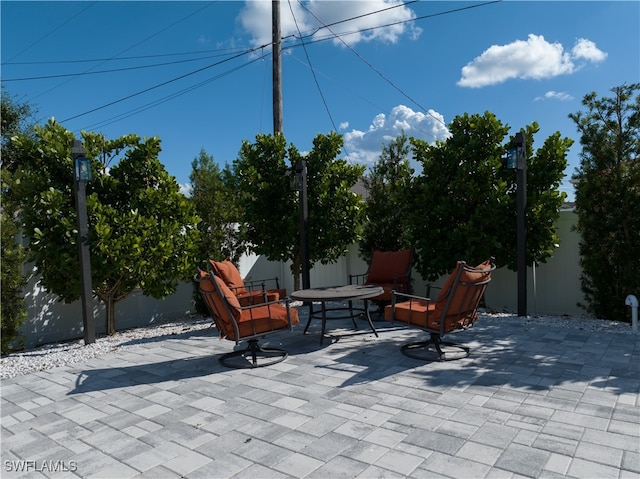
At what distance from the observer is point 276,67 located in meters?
9.26

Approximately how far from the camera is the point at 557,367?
4031 millimetres

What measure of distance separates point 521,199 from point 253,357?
4.35m

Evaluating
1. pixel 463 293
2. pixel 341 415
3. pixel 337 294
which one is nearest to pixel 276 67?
pixel 337 294

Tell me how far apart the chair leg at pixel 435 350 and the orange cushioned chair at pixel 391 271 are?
1.83 metres

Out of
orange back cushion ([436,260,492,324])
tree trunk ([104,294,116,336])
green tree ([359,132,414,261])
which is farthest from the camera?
green tree ([359,132,414,261])

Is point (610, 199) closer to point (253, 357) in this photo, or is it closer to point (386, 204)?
point (386, 204)

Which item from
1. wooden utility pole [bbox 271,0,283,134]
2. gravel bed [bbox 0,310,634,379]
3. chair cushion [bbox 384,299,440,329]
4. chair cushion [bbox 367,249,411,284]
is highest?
wooden utility pole [bbox 271,0,283,134]

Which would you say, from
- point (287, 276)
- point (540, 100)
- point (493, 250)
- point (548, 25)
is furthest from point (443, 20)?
point (287, 276)

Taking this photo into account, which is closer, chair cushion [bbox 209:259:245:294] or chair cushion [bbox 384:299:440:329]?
chair cushion [bbox 384:299:440:329]

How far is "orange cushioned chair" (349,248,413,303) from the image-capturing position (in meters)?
6.80

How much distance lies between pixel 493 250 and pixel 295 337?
336 centimetres

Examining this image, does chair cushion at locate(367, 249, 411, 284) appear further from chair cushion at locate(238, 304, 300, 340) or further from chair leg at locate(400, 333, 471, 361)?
chair cushion at locate(238, 304, 300, 340)

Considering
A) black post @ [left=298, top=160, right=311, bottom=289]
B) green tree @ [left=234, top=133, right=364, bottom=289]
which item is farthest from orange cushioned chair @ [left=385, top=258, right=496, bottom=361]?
green tree @ [left=234, top=133, right=364, bottom=289]

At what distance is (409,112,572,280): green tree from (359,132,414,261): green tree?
0.84 meters
